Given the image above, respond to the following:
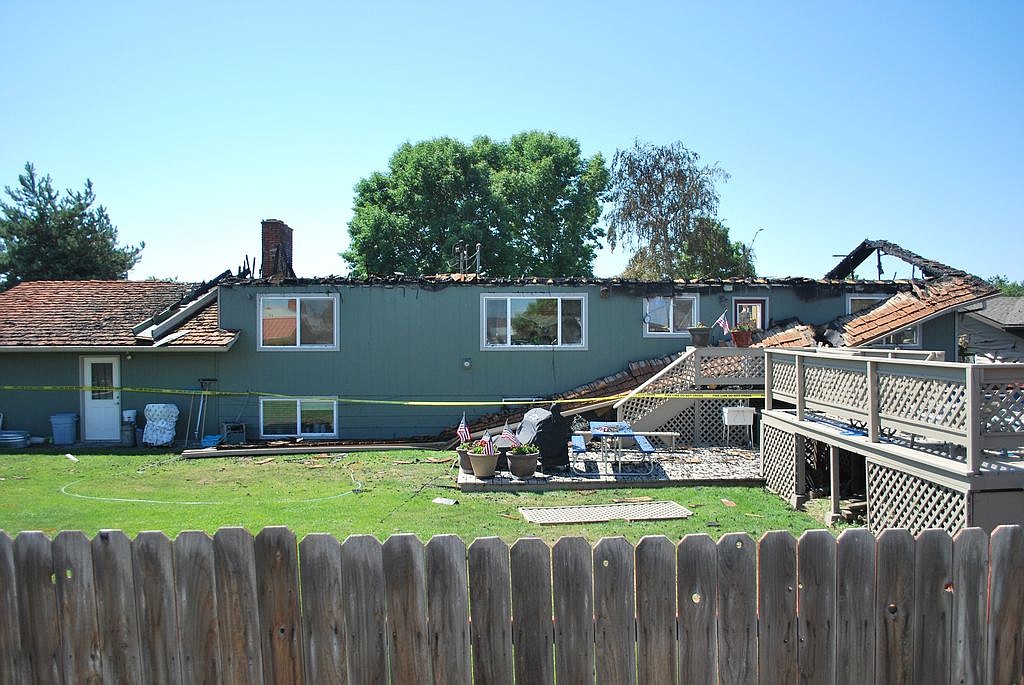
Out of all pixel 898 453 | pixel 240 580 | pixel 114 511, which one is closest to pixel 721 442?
pixel 898 453

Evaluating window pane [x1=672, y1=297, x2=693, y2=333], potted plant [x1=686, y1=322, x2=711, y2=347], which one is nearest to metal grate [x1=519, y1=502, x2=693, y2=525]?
potted plant [x1=686, y1=322, x2=711, y2=347]

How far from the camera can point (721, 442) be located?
46.8 ft

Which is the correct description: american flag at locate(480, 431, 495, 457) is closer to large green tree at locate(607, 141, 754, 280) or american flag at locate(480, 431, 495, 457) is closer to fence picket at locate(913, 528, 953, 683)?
fence picket at locate(913, 528, 953, 683)

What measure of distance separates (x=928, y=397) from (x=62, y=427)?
17.3 meters

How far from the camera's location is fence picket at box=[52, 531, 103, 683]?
3.01m

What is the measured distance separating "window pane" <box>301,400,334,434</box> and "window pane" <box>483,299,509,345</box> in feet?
13.3

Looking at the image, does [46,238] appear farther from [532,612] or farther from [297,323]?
[532,612]

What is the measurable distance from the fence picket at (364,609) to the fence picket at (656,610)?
1.06 m

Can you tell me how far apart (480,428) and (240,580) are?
12821 millimetres

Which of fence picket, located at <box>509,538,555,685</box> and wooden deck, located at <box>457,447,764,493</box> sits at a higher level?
fence picket, located at <box>509,538,555,685</box>

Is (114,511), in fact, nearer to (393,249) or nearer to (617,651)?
(617,651)

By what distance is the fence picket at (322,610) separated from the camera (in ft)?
9.68

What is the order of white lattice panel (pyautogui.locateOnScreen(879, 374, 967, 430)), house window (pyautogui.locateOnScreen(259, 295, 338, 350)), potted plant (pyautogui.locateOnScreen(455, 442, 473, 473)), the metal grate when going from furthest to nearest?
1. house window (pyautogui.locateOnScreen(259, 295, 338, 350))
2. potted plant (pyautogui.locateOnScreen(455, 442, 473, 473))
3. the metal grate
4. white lattice panel (pyautogui.locateOnScreen(879, 374, 967, 430))

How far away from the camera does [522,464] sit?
11.0 meters
